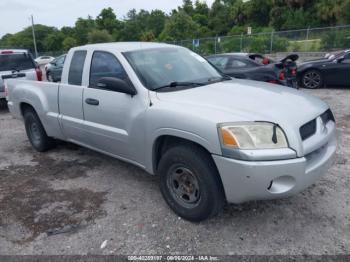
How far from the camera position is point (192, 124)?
3098mm

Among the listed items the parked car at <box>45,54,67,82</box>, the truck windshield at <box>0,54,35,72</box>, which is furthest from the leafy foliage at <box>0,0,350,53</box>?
the truck windshield at <box>0,54,35,72</box>

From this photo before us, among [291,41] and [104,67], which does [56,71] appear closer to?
[104,67]

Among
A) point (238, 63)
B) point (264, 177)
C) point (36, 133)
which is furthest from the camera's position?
point (238, 63)

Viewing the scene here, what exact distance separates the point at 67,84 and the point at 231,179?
2862mm

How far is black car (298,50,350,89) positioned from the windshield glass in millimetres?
7445

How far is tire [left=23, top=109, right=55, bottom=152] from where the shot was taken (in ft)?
18.5

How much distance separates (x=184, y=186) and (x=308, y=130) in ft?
4.20

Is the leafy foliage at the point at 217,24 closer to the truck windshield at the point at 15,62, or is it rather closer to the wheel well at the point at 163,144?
the truck windshield at the point at 15,62

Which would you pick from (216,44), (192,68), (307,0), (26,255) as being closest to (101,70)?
(192,68)

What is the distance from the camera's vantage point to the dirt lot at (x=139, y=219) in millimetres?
3117

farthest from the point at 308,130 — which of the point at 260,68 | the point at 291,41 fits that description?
the point at 291,41

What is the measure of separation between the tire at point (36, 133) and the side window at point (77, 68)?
128cm

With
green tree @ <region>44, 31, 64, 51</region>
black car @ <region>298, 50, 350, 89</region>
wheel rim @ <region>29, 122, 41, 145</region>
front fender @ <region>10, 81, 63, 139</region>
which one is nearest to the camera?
front fender @ <region>10, 81, 63, 139</region>

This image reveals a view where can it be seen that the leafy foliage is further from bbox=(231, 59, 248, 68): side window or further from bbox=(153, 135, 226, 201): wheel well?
bbox=(153, 135, 226, 201): wheel well
